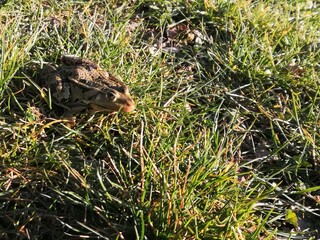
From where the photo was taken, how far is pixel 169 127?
12.6ft

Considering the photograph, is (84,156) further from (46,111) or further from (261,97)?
(261,97)

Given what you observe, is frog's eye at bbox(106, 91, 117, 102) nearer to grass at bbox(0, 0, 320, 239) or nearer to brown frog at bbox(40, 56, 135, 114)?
brown frog at bbox(40, 56, 135, 114)

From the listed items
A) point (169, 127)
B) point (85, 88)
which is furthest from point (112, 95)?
point (169, 127)

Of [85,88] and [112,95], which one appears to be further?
[85,88]

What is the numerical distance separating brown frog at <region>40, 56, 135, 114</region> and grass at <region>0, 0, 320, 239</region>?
0.09 meters

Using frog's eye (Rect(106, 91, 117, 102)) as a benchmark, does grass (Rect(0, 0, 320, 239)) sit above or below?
below

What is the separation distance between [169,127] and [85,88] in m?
0.72

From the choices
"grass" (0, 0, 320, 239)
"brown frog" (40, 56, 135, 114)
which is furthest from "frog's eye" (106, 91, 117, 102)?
"grass" (0, 0, 320, 239)

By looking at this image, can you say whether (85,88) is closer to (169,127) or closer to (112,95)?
(112,95)

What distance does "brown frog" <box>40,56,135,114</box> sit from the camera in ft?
12.5

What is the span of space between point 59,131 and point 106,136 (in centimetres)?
34

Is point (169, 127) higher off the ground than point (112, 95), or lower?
lower

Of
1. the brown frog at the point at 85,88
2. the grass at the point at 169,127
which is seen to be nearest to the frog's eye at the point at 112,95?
the brown frog at the point at 85,88

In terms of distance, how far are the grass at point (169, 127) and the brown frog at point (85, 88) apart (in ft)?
0.30
